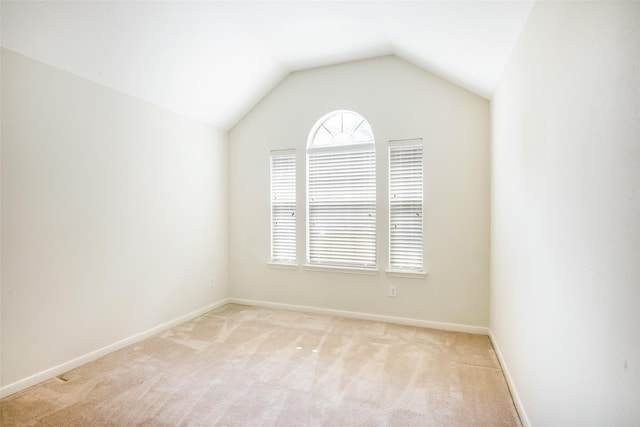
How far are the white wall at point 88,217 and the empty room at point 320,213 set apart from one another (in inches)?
0.7

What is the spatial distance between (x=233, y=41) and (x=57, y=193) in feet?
6.77

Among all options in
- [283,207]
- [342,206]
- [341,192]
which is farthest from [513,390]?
[283,207]

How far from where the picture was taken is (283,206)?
14.2 feet

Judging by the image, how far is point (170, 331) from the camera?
353cm

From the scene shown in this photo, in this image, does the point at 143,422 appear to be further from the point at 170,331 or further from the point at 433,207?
the point at 433,207

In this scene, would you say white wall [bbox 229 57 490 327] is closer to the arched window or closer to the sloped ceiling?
the arched window

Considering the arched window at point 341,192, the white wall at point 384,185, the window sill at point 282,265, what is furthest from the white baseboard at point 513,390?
the window sill at point 282,265

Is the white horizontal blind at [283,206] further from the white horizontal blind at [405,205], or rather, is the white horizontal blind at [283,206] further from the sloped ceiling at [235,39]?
the white horizontal blind at [405,205]

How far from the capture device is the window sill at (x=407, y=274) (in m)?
3.60

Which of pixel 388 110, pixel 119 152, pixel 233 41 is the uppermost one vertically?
pixel 233 41

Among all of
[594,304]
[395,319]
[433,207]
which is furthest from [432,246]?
[594,304]

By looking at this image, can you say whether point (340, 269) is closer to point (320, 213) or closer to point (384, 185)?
point (320, 213)

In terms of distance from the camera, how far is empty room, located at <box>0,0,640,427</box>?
128 centimetres

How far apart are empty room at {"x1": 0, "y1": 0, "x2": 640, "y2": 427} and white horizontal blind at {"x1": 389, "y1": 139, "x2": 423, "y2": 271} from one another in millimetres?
25
